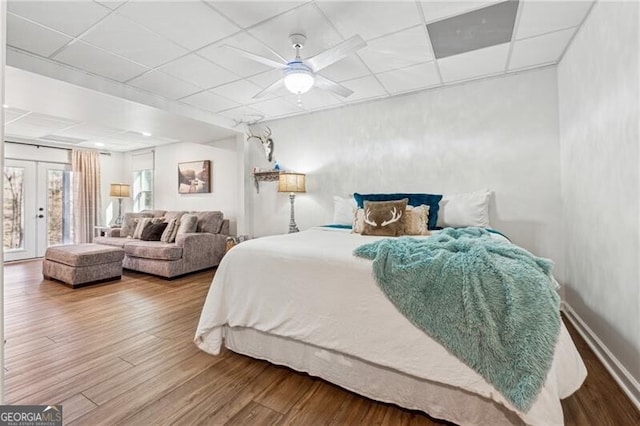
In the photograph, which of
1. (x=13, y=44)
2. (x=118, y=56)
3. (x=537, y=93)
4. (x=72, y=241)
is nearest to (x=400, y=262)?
(x=537, y=93)

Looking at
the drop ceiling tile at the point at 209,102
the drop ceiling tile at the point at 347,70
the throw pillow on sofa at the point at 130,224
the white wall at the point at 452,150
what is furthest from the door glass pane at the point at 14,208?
the drop ceiling tile at the point at 347,70

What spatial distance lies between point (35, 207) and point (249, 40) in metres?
6.26

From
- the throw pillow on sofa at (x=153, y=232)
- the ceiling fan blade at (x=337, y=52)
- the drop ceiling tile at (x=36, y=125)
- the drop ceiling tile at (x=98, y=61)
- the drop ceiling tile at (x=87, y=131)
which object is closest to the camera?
the ceiling fan blade at (x=337, y=52)

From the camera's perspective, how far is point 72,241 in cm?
622

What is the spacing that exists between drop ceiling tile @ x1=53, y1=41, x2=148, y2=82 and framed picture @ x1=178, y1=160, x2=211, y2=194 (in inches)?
99.8

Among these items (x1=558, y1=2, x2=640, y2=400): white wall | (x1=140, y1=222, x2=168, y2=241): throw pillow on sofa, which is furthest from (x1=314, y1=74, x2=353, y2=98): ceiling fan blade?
(x1=140, y1=222, x2=168, y2=241): throw pillow on sofa

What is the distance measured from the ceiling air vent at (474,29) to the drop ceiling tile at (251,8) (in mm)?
1125

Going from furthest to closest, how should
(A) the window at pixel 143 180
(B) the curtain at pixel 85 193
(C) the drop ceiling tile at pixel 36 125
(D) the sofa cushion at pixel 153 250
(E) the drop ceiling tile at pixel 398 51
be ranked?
(A) the window at pixel 143 180 < (B) the curtain at pixel 85 193 < (C) the drop ceiling tile at pixel 36 125 < (D) the sofa cushion at pixel 153 250 < (E) the drop ceiling tile at pixel 398 51

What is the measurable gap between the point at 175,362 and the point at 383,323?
1447mm

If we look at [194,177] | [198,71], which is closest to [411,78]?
[198,71]

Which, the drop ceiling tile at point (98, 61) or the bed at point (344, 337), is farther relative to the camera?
the drop ceiling tile at point (98, 61)

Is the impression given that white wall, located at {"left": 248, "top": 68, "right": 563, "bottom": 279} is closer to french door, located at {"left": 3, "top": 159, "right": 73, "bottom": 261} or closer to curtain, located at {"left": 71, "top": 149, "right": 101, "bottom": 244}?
curtain, located at {"left": 71, "top": 149, "right": 101, "bottom": 244}

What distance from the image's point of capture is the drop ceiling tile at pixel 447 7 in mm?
1989

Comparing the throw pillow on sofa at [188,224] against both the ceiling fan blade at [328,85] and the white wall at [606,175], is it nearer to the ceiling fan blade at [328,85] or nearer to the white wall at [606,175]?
the ceiling fan blade at [328,85]
